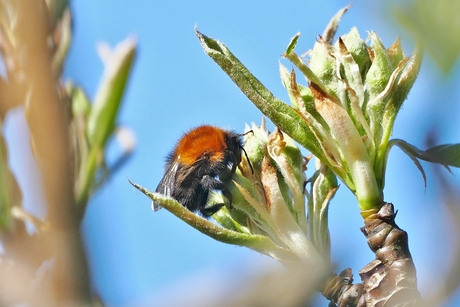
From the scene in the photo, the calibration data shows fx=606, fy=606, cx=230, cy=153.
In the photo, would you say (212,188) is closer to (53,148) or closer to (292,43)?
(292,43)

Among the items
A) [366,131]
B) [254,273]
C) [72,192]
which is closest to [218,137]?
[366,131]

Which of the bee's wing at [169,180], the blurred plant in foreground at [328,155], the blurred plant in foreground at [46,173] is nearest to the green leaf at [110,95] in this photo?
the blurred plant in foreground at [328,155]

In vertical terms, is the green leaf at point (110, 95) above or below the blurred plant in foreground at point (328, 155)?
above

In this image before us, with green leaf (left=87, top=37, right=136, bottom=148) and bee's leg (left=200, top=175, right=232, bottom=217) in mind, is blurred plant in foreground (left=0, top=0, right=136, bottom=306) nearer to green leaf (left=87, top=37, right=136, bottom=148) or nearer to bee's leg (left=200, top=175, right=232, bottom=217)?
green leaf (left=87, top=37, right=136, bottom=148)

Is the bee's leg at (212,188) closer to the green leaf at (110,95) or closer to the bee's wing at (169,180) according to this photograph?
the bee's wing at (169,180)

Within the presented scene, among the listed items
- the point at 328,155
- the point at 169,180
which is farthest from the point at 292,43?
the point at 169,180

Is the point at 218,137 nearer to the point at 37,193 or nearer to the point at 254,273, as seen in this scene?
the point at 37,193

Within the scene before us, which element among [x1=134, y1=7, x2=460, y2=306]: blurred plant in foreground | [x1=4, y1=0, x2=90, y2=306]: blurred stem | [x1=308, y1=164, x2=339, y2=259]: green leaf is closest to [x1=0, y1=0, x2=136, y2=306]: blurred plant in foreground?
[x1=4, y1=0, x2=90, y2=306]: blurred stem
